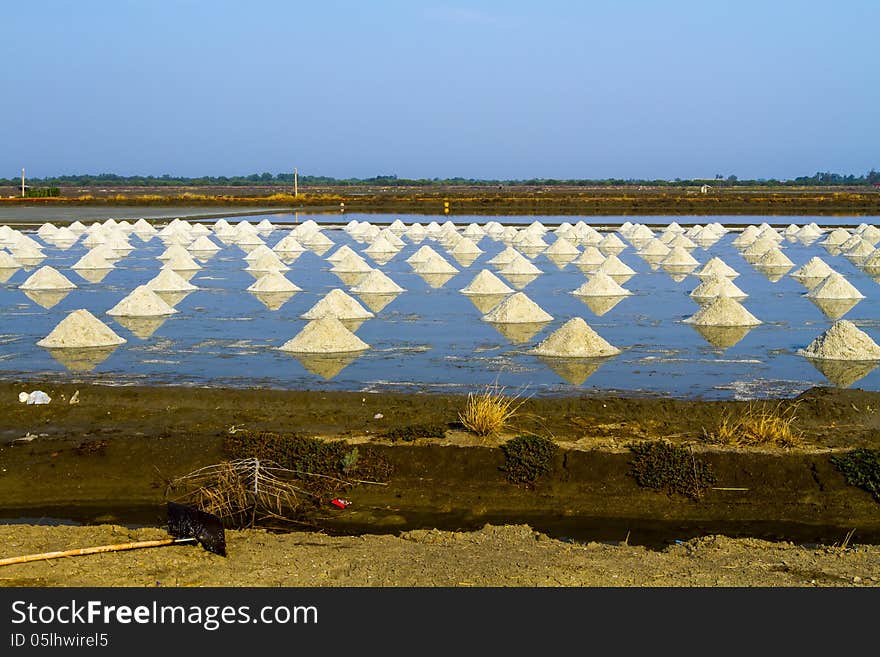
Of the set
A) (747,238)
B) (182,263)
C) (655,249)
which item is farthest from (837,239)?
(182,263)

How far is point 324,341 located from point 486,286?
17.3 feet

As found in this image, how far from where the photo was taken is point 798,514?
6.39m

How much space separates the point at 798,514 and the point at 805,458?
50cm

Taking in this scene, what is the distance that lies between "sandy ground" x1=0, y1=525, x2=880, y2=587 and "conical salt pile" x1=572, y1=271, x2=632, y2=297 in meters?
9.65

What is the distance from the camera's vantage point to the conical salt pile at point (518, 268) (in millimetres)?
18094

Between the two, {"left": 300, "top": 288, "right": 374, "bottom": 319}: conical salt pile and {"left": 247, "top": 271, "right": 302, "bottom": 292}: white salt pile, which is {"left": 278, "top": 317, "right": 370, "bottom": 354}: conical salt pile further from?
{"left": 247, "top": 271, "right": 302, "bottom": 292}: white salt pile

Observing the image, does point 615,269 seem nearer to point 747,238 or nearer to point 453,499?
point 747,238

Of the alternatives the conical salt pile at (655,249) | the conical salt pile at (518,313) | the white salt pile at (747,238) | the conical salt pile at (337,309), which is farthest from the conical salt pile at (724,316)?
the white salt pile at (747,238)

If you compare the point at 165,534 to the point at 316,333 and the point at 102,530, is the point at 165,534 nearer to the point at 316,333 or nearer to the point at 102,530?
the point at 102,530

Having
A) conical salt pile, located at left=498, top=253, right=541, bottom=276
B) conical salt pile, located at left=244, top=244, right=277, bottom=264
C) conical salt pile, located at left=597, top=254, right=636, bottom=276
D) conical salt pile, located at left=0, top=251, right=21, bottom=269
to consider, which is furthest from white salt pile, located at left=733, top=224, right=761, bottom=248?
conical salt pile, located at left=0, top=251, right=21, bottom=269

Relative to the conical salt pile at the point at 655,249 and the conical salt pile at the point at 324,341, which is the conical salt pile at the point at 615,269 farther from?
the conical salt pile at the point at 324,341

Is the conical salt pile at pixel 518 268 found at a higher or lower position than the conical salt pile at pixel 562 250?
lower

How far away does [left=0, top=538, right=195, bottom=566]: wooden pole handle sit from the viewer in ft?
15.7

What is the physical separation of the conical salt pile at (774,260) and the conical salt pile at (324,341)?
36.1 feet
